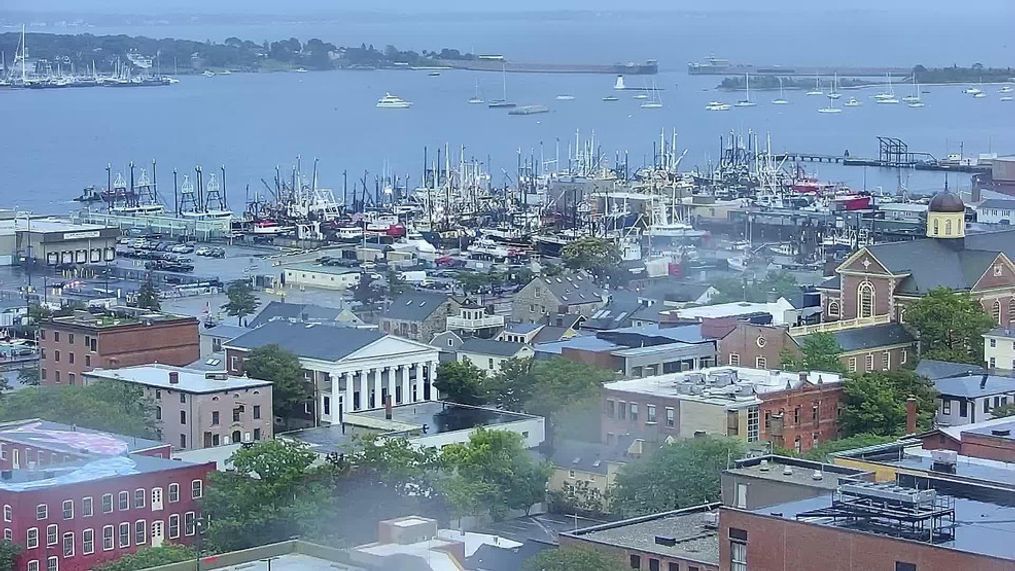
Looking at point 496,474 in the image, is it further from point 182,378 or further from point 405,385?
point 405,385

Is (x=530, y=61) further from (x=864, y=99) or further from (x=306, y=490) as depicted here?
(x=306, y=490)

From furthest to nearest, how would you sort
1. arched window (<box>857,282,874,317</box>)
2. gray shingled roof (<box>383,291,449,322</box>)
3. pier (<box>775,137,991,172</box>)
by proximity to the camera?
pier (<box>775,137,991,172</box>) < gray shingled roof (<box>383,291,449,322</box>) < arched window (<box>857,282,874,317</box>)

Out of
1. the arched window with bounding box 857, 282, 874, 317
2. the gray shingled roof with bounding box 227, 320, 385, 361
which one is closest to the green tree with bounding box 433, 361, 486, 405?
the gray shingled roof with bounding box 227, 320, 385, 361

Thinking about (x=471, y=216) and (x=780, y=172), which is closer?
(x=471, y=216)

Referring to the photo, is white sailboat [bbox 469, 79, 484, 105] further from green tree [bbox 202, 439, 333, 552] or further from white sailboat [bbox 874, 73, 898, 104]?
green tree [bbox 202, 439, 333, 552]

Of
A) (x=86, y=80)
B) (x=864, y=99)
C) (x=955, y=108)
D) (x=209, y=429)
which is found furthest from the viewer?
(x=86, y=80)

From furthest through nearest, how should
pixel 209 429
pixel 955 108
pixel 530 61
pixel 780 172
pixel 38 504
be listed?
pixel 530 61 → pixel 955 108 → pixel 780 172 → pixel 209 429 → pixel 38 504

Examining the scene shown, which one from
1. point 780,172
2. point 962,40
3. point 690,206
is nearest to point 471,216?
point 690,206

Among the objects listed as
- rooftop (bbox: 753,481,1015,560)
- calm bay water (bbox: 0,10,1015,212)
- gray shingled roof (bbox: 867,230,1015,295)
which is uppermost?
rooftop (bbox: 753,481,1015,560)
